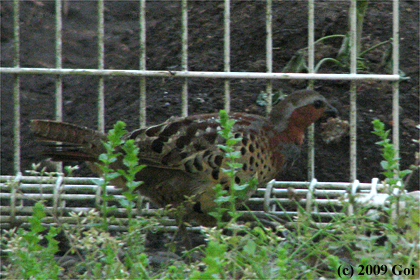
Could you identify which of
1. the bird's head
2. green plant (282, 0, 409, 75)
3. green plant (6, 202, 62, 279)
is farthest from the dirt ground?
green plant (6, 202, 62, 279)

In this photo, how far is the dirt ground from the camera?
401 centimetres

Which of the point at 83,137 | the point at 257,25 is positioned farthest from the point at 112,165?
the point at 257,25

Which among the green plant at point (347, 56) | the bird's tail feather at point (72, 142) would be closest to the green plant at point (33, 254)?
the bird's tail feather at point (72, 142)

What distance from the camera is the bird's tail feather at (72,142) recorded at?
9.33 ft

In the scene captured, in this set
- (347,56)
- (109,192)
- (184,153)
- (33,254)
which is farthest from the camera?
(347,56)

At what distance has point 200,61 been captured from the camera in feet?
14.5

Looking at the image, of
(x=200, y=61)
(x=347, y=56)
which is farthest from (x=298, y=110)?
(x=200, y=61)

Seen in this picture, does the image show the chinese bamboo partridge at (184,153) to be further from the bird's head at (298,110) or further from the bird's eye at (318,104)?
the bird's eye at (318,104)

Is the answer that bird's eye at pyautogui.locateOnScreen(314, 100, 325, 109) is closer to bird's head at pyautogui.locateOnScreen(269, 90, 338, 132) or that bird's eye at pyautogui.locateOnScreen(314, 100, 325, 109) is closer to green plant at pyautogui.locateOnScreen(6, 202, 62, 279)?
bird's head at pyautogui.locateOnScreen(269, 90, 338, 132)

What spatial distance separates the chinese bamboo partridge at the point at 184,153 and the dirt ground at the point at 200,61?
35.3 inches

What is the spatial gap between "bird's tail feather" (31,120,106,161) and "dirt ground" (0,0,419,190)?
0.90 metres

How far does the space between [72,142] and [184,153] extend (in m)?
0.49

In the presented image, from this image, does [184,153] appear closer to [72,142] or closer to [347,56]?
[72,142]

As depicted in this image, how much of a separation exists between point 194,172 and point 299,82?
5.52ft
